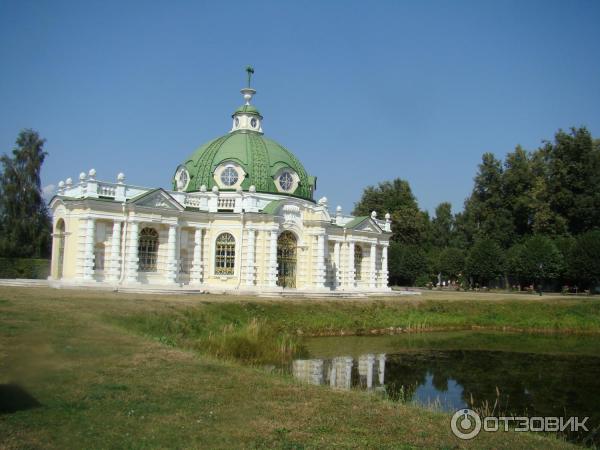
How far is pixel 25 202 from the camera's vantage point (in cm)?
5188

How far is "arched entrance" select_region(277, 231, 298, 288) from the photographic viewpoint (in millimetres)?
42000

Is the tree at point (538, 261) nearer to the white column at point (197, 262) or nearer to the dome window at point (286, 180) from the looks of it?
the dome window at point (286, 180)

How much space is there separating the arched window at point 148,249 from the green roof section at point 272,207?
25.1 ft

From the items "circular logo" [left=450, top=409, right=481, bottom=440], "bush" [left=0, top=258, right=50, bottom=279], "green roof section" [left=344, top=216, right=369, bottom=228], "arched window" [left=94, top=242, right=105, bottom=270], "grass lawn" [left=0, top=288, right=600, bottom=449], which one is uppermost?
"green roof section" [left=344, top=216, right=369, bottom=228]

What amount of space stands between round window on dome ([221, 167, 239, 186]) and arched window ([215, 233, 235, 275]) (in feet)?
15.6

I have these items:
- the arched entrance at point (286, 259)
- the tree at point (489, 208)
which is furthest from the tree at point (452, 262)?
the arched entrance at point (286, 259)

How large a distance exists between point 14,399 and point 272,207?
31108 millimetres

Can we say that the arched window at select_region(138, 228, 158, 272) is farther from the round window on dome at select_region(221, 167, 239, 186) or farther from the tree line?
the tree line

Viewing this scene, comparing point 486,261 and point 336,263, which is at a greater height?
point 486,261

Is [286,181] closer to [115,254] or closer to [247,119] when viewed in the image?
[247,119]

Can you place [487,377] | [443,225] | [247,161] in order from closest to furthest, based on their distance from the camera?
[487,377] → [247,161] → [443,225]

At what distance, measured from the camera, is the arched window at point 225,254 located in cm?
4066

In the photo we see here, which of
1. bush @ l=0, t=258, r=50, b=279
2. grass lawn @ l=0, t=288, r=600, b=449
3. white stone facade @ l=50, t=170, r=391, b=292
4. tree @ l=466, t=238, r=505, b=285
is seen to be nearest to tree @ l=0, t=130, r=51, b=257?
bush @ l=0, t=258, r=50, b=279

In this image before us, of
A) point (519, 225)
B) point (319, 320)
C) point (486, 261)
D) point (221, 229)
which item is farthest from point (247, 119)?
point (519, 225)
